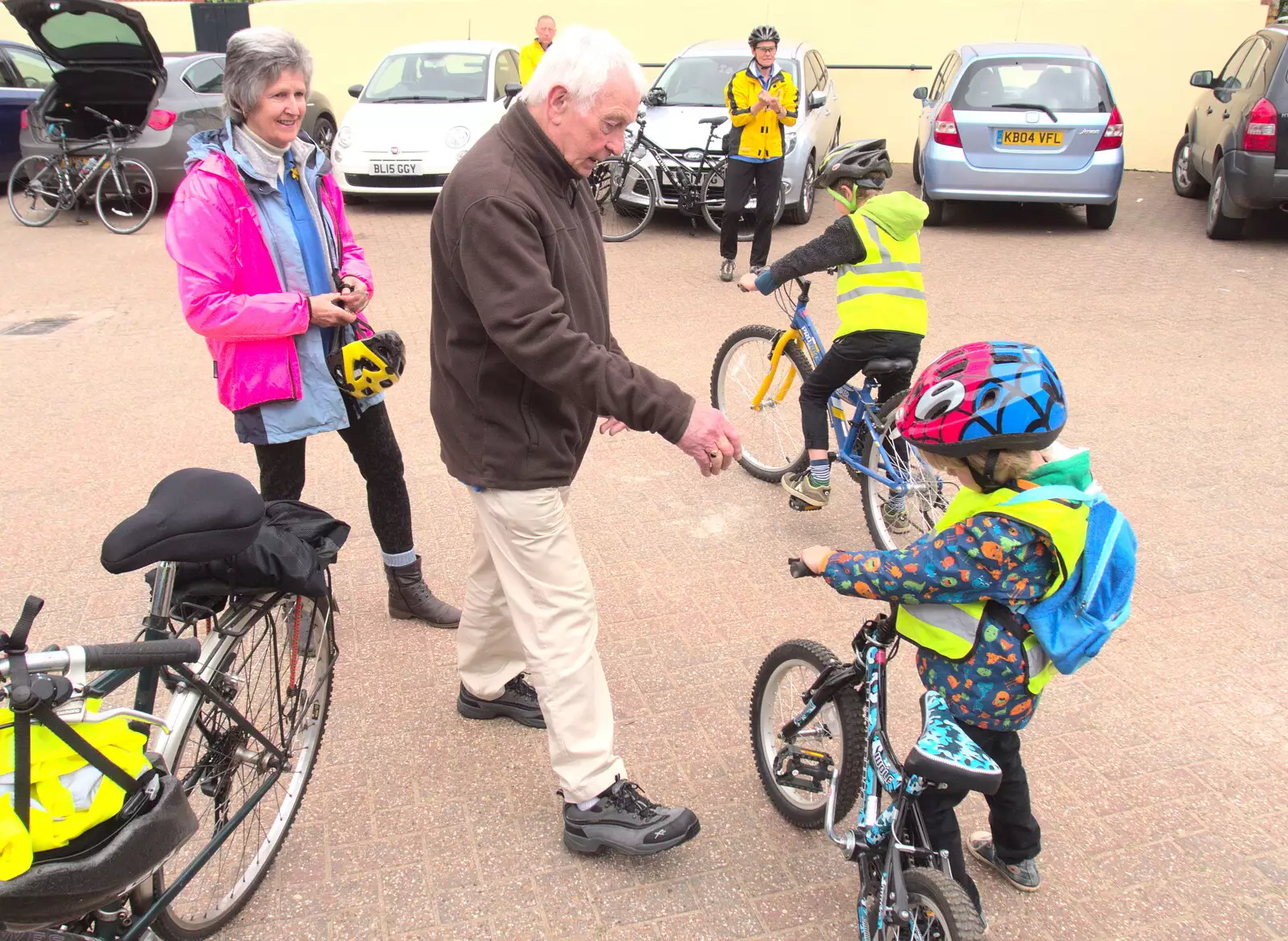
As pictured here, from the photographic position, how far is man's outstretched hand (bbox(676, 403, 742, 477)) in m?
2.45

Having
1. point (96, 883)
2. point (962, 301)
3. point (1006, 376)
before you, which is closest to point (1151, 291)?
point (962, 301)

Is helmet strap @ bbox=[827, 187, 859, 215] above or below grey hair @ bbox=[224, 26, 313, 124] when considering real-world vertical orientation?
below

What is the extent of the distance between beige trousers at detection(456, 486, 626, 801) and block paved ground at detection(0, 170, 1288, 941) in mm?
300

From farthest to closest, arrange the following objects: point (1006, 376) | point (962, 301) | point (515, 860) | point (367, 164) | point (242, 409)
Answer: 1. point (367, 164)
2. point (962, 301)
3. point (242, 409)
4. point (515, 860)
5. point (1006, 376)

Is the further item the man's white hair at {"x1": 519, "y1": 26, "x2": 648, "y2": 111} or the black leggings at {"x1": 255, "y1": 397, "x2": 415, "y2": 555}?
the black leggings at {"x1": 255, "y1": 397, "x2": 415, "y2": 555}

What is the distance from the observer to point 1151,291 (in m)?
8.64

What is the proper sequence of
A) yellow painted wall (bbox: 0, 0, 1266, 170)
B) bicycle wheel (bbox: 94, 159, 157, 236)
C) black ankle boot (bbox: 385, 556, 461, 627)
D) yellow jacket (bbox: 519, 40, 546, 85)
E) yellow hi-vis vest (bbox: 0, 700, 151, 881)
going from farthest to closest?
yellow painted wall (bbox: 0, 0, 1266, 170) < yellow jacket (bbox: 519, 40, 546, 85) < bicycle wheel (bbox: 94, 159, 157, 236) < black ankle boot (bbox: 385, 556, 461, 627) < yellow hi-vis vest (bbox: 0, 700, 151, 881)

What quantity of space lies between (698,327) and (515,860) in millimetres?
5358

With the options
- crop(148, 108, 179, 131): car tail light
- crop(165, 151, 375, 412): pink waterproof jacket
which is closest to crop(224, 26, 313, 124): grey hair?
crop(165, 151, 375, 412): pink waterproof jacket

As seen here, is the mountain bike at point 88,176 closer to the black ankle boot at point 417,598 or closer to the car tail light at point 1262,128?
the black ankle boot at point 417,598

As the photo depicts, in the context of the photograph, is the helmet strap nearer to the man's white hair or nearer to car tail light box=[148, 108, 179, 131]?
the man's white hair

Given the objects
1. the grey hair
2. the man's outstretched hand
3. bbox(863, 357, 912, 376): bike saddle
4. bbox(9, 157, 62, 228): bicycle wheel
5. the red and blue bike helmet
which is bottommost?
bbox(9, 157, 62, 228): bicycle wheel

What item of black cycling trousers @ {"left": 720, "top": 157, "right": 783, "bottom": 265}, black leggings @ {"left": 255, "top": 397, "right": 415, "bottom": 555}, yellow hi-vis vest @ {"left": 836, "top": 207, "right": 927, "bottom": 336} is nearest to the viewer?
black leggings @ {"left": 255, "top": 397, "right": 415, "bottom": 555}

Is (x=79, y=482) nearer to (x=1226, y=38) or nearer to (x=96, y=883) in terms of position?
(x=96, y=883)
